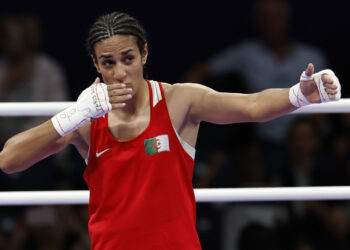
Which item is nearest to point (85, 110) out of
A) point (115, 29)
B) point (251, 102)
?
point (115, 29)

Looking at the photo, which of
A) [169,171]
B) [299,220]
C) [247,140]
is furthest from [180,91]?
[247,140]

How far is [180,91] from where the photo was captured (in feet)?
7.50

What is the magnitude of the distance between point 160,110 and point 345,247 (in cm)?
179

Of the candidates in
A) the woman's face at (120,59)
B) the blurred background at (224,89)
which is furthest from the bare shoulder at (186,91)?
the blurred background at (224,89)

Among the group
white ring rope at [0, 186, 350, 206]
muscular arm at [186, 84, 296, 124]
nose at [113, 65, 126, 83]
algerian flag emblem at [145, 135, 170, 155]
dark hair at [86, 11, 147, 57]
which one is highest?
dark hair at [86, 11, 147, 57]

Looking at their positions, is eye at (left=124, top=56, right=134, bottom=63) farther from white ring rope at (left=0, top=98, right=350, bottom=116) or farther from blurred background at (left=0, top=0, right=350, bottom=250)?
blurred background at (left=0, top=0, right=350, bottom=250)

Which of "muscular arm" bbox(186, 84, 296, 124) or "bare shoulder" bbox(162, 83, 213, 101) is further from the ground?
"bare shoulder" bbox(162, 83, 213, 101)

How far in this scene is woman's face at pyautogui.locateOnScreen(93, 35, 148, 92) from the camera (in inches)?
85.8

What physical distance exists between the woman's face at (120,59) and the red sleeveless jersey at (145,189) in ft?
0.46

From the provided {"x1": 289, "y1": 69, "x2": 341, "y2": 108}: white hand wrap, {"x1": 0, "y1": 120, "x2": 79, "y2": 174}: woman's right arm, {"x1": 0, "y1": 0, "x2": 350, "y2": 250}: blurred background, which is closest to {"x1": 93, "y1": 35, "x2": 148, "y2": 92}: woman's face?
{"x1": 0, "y1": 120, "x2": 79, "y2": 174}: woman's right arm

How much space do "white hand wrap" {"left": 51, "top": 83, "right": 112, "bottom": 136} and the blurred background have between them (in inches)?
59.3

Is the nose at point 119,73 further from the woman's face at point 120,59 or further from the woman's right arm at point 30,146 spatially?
the woman's right arm at point 30,146

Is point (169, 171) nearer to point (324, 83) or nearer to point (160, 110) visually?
point (160, 110)

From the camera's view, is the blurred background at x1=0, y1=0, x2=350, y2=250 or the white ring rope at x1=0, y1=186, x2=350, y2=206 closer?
the white ring rope at x1=0, y1=186, x2=350, y2=206
